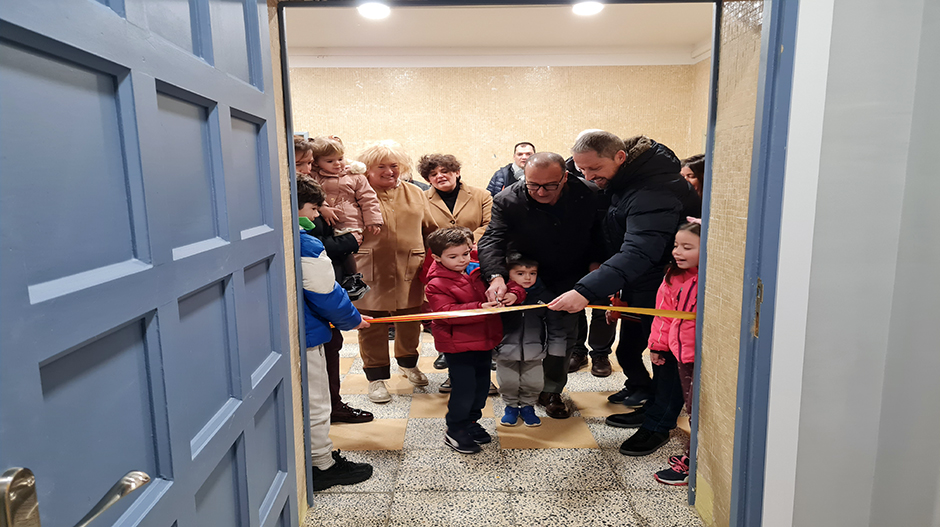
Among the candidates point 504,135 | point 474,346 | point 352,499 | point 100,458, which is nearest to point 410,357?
point 474,346

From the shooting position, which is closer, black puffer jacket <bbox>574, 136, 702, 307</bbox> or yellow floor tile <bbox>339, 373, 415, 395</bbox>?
black puffer jacket <bbox>574, 136, 702, 307</bbox>

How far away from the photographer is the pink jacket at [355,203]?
3121 millimetres

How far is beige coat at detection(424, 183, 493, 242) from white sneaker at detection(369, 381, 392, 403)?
1.11 metres

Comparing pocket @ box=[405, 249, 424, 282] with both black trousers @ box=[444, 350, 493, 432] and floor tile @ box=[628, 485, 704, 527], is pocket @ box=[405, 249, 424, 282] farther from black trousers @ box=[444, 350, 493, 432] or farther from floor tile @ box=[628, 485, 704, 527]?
floor tile @ box=[628, 485, 704, 527]

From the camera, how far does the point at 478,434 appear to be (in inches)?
106

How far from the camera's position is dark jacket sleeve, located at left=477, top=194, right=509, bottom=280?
2.83 meters

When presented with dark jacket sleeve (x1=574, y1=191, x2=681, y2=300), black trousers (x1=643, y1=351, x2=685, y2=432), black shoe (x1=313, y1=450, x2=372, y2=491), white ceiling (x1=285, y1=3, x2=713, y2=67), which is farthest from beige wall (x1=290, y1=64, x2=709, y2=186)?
black shoe (x1=313, y1=450, x2=372, y2=491)

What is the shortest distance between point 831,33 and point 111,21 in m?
1.58

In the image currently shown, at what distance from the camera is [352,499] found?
2.24m

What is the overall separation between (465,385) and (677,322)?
1.04 meters

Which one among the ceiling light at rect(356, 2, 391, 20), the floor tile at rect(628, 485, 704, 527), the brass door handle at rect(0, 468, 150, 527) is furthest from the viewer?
the ceiling light at rect(356, 2, 391, 20)

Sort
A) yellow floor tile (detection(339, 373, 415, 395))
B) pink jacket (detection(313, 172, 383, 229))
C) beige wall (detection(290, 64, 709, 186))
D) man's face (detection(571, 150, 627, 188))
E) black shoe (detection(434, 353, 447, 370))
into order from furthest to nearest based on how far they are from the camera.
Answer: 1. beige wall (detection(290, 64, 709, 186))
2. black shoe (detection(434, 353, 447, 370))
3. yellow floor tile (detection(339, 373, 415, 395))
4. pink jacket (detection(313, 172, 383, 229))
5. man's face (detection(571, 150, 627, 188))

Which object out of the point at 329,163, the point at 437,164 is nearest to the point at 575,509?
the point at 329,163

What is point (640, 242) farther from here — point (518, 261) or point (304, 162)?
point (304, 162)
